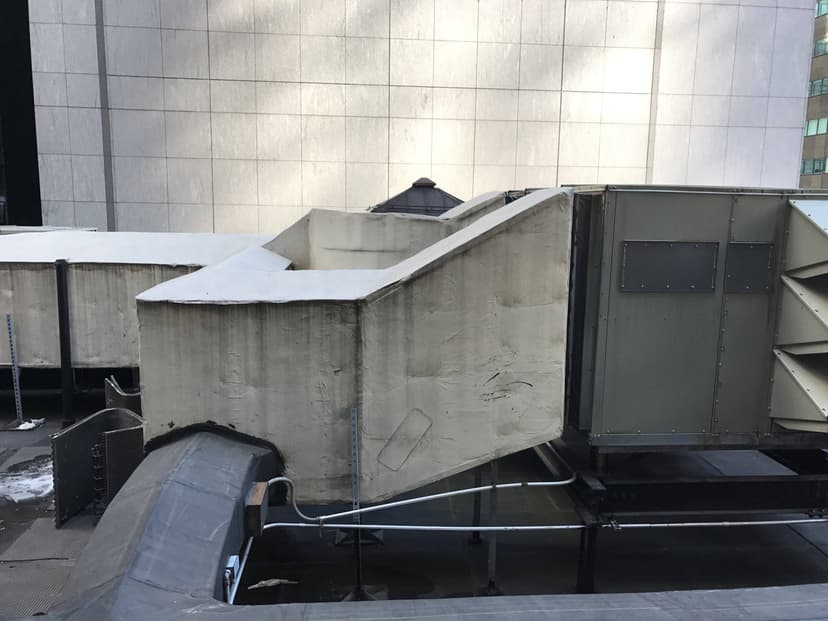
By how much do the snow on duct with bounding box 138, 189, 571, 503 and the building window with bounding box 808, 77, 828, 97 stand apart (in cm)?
5640

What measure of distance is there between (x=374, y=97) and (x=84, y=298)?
9473 mm

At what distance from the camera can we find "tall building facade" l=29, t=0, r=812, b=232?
48.9 feet

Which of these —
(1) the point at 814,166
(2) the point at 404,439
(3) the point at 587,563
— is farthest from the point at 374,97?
(1) the point at 814,166

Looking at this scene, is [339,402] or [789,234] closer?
[339,402]

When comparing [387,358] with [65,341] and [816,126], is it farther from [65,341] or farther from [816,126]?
[816,126]

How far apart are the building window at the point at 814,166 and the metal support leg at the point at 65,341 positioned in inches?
2205

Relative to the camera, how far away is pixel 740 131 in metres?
16.4

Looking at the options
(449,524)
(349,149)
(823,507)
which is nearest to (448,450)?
(449,524)

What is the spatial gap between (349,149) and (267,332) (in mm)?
12168

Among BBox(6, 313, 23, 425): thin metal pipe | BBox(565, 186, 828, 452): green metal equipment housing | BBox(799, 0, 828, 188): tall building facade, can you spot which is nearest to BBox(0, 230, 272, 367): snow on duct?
BBox(6, 313, 23, 425): thin metal pipe

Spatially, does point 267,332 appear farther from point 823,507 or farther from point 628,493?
point 823,507

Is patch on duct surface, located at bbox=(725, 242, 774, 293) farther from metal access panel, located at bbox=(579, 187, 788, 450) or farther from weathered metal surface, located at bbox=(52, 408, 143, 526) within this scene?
weathered metal surface, located at bbox=(52, 408, 143, 526)

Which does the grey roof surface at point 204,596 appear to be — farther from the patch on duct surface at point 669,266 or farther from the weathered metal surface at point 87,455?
the patch on duct surface at point 669,266

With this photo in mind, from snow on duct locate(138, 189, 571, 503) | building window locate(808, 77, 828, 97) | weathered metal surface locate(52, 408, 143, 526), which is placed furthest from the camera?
building window locate(808, 77, 828, 97)
